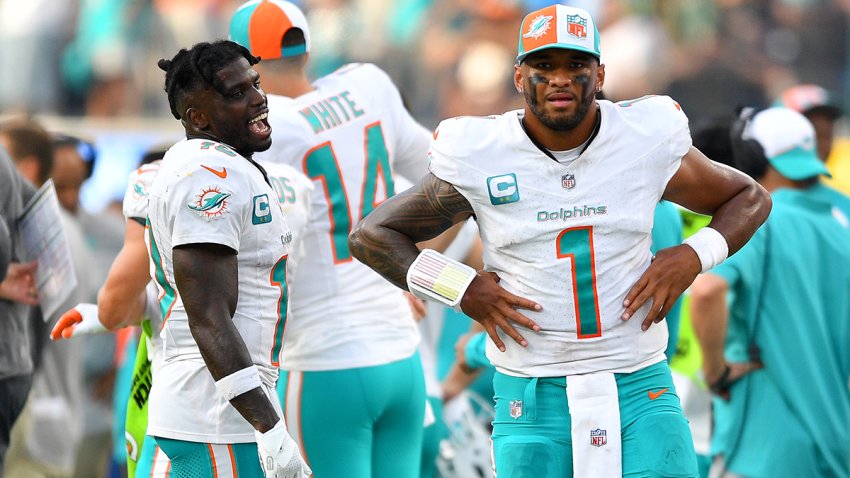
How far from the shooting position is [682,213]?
7.29 metres

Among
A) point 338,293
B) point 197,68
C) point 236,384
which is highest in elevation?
point 197,68

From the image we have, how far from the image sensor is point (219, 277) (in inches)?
170

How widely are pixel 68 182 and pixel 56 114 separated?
21.7ft

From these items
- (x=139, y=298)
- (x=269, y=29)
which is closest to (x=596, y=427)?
(x=139, y=298)

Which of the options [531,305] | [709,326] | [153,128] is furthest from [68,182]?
[153,128]

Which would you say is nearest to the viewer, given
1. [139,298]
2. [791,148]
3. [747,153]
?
[139,298]

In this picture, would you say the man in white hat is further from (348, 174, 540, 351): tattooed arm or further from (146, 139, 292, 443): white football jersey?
(146, 139, 292, 443): white football jersey

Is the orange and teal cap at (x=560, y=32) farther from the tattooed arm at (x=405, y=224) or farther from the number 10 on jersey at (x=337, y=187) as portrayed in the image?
the number 10 on jersey at (x=337, y=187)

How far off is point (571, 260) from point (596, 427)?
54 cm

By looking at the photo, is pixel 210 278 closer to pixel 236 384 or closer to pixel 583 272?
pixel 236 384

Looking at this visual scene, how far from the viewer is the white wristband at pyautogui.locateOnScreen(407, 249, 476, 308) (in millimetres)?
4547

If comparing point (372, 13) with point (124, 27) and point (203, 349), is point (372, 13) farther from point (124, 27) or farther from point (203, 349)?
point (203, 349)

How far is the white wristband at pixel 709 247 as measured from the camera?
4.60 metres

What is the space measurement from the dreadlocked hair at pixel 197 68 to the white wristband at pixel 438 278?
880mm
